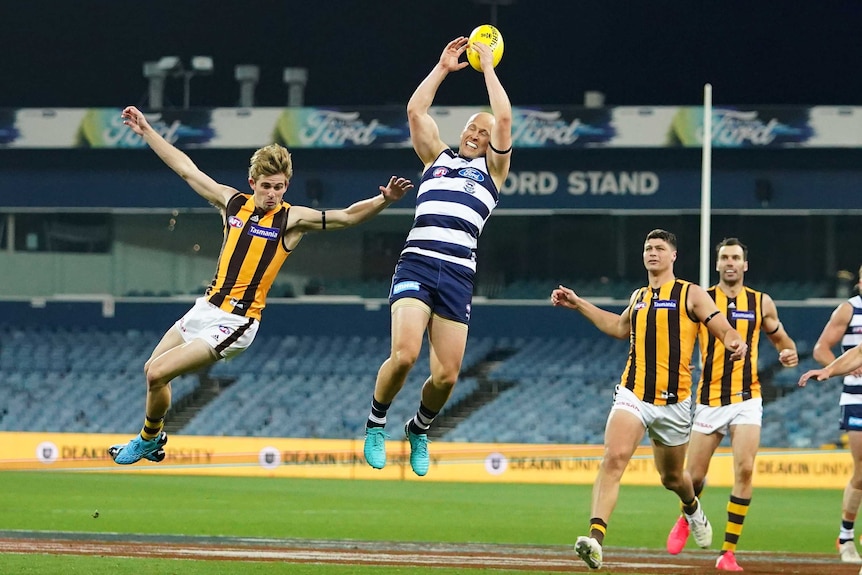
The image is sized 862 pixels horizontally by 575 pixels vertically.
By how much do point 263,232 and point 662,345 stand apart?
3507 millimetres

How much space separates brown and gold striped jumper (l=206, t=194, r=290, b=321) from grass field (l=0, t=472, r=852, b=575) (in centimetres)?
232

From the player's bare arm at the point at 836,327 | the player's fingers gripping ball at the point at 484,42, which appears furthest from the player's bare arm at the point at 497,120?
the player's bare arm at the point at 836,327

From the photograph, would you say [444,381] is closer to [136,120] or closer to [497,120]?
[497,120]

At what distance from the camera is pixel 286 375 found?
3297 centimetres

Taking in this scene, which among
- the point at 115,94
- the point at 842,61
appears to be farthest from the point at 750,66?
the point at 115,94

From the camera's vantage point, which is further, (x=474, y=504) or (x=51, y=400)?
(x=51, y=400)

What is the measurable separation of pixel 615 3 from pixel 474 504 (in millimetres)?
18114

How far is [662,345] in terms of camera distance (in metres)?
11.2

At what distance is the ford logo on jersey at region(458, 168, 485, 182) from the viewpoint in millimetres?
9906

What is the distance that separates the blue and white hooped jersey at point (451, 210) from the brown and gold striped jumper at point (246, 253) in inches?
41.5

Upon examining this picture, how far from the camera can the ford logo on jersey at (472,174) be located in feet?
32.5

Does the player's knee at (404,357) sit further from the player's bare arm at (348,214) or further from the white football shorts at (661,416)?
the white football shorts at (661,416)

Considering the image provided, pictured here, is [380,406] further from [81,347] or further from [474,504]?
[81,347]

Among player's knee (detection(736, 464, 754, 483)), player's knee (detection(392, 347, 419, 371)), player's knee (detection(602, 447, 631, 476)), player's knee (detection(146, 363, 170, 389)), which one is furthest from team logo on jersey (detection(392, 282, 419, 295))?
player's knee (detection(736, 464, 754, 483))
